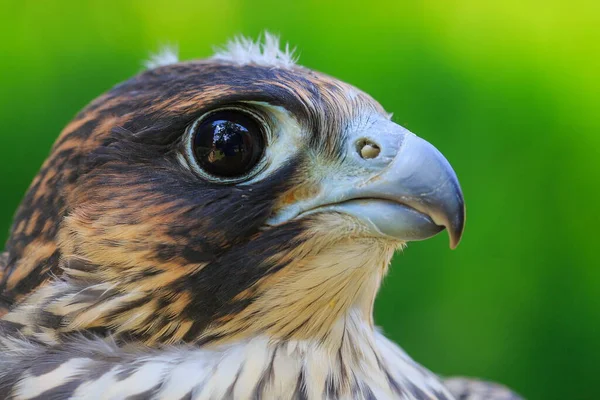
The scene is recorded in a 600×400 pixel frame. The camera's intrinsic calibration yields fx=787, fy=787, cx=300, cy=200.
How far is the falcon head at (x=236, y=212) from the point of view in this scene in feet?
6.07

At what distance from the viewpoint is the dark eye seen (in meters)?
1.89

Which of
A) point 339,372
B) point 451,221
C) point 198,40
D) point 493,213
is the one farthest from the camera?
point 198,40

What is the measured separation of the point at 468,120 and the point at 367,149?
290 centimetres

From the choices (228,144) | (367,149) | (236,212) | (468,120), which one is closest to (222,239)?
(236,212)

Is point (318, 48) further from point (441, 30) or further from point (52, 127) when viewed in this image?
point (52, 127)

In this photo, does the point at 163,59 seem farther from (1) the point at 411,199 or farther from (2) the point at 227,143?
(1) the point at 411,199

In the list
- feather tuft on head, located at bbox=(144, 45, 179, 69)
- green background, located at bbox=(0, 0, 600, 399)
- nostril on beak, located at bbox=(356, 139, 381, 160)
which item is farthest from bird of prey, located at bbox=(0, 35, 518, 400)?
green background, located at bbox=(0, 0, 600, 399)

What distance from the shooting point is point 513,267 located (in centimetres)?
464

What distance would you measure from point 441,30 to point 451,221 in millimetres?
3269

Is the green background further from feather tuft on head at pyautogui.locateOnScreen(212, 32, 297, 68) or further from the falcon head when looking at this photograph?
the falcon head

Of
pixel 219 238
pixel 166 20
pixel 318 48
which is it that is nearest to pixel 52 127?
pixel 166 20

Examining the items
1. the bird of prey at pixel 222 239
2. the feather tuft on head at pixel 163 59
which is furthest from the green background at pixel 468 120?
the bird of prey at pixel 222 239

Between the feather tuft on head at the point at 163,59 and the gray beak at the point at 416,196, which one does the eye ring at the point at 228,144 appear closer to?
the gray beak at the point at 416,196

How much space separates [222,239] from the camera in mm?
1883
